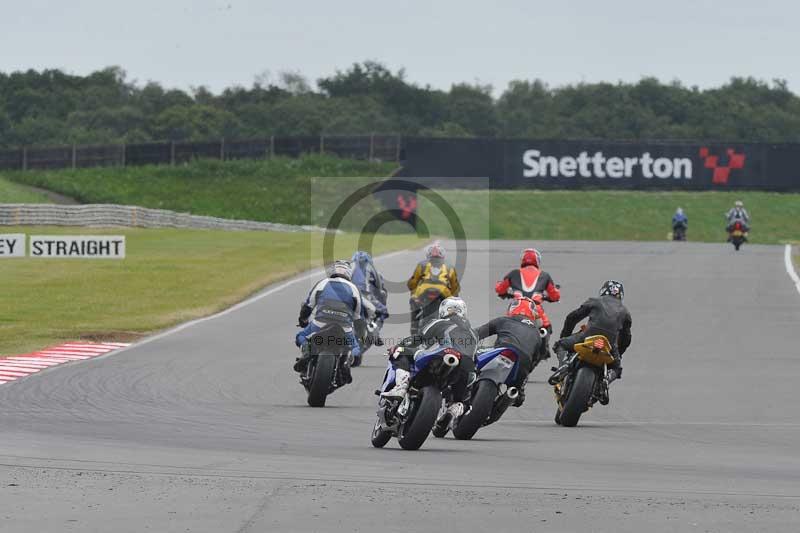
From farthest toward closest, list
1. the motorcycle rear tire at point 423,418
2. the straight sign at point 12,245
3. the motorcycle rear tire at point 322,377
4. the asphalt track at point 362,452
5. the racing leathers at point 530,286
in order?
1. the straight sign at point 12,245
2. the racing leathers at point 530,286
3. the motorcycle rear tire at point 322,377
4. the motorcycle rear tire at point 423,418
5. the asphalt track at point 362,452

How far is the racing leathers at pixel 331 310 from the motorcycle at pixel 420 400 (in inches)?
149

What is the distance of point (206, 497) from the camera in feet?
33.1

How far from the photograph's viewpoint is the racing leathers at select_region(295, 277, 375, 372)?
16734mm

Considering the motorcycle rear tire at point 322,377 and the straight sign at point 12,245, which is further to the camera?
the straight sign at point 12,245

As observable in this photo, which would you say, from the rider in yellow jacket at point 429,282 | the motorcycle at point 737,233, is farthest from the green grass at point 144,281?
the motorcycle at point 737,233

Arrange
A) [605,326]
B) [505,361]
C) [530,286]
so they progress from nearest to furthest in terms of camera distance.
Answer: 1. [505,361]
2. [605,326]
3. [530,286]

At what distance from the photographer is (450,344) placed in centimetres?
1298

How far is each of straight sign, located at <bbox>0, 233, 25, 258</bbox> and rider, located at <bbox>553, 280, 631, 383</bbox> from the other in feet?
80.6

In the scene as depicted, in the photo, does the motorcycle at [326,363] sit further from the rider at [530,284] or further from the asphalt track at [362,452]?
the rider at [530,284]

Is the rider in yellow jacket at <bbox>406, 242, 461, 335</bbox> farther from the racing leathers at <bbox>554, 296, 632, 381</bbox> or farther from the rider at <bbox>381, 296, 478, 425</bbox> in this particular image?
the rider at <bbox>381, 296, 478, 425</bbox>

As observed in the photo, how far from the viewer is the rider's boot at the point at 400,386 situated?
12.8 metres

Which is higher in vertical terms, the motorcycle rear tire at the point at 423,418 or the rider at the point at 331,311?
the rider at the point at 331,311

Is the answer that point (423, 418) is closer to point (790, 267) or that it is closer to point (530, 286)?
point (530, 286)

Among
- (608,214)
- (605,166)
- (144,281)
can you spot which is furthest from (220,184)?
(144,281)
